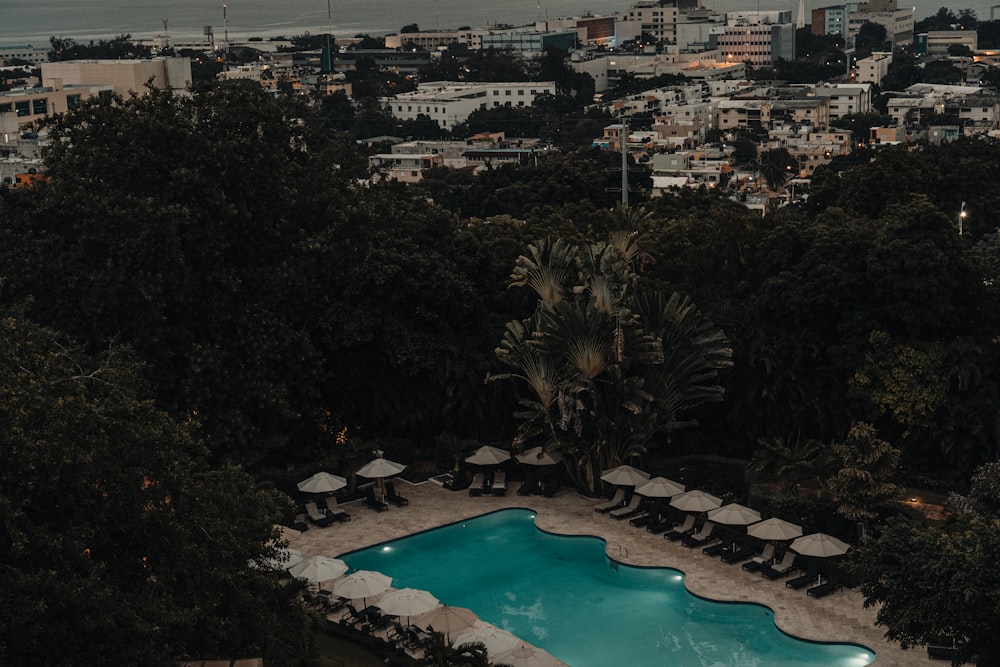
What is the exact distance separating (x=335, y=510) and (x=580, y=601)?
5783 mm

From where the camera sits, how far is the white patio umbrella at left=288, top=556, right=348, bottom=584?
21.5 m

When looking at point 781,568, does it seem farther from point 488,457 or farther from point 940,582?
point 488,457

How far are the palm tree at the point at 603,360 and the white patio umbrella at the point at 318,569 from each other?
5276 millimetres

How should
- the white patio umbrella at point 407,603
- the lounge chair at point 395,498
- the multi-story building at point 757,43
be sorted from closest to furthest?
the white patio umbrella at point 407,603 < the lounge chair at point 395,498 < the multi-story building at point 757,43

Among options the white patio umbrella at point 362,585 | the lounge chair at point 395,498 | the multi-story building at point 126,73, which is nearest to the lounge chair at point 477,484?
the lounge chair at point 395,498

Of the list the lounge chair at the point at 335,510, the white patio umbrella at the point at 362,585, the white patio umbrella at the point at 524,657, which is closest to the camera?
the white patio umbrella at the point at 524,657

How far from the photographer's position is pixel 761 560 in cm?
2308

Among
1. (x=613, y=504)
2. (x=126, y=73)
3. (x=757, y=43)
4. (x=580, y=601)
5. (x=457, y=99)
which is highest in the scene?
(x=757, y=43)

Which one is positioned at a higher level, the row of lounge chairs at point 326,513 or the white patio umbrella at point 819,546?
the white patio umbrella at point 819,546

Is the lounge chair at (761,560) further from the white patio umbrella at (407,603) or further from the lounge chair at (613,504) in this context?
the white patio umbrella at (407,603)

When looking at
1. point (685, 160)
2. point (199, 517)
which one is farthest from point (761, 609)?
point (685, 160)

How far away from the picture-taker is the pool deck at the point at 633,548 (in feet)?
67.5

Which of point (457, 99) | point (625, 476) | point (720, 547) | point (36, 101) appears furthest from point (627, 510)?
point (457, 99)

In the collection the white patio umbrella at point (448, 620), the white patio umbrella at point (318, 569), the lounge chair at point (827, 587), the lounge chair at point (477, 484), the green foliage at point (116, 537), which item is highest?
the green foliage at point (116, 537)
